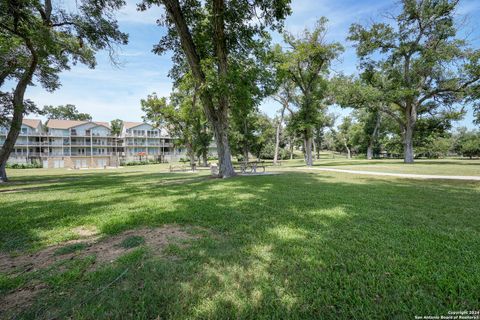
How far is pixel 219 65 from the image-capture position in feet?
A: 39.6

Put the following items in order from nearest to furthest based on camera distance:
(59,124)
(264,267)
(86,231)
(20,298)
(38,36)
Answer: (20,298)
(264,267)
(86,231)
(38,36)
(59,124)

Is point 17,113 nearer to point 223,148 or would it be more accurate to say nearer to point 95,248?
point 223,148

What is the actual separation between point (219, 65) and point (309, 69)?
52.3ft

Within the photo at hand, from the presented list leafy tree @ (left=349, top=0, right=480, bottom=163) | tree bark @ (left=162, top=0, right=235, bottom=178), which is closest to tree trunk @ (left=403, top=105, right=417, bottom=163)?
leafy tree @ (left=349, top=0, right=480, bottom=163)

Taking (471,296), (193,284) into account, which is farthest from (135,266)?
(471,296)

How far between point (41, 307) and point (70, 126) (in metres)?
65.1

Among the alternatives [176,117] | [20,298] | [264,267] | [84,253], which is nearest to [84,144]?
[176,117]

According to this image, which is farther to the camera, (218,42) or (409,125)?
(409,125)

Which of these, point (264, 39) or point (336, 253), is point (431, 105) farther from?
point (336, 253)

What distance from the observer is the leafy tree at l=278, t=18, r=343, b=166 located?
74.9ft

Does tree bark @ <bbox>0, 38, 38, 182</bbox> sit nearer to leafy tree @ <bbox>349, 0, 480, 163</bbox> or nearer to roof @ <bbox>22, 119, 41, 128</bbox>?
leafy tree @ <bbox>349, 0, 480, 163</bbox>

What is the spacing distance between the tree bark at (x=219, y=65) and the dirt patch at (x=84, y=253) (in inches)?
317

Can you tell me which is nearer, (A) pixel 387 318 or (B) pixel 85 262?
(A) pixel 387 318

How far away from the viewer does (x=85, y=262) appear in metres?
3.05
